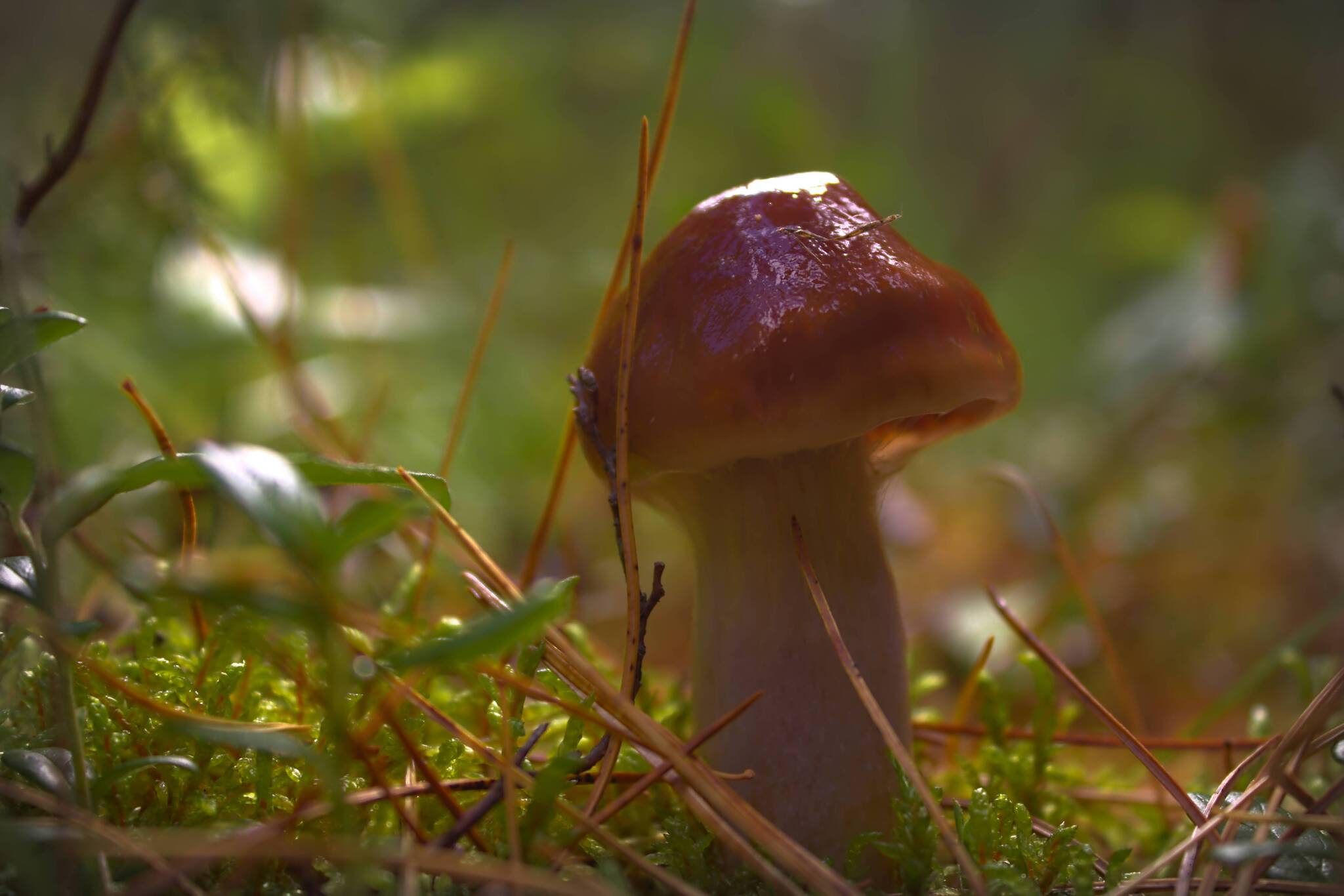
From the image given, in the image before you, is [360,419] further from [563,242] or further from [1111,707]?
[563,242]

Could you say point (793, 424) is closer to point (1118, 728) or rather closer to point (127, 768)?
point (1118, 728)

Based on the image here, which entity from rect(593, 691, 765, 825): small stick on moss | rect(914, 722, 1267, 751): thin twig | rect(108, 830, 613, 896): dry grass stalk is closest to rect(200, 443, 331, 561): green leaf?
rect(108, 830, 613, 896): dry grass stalk

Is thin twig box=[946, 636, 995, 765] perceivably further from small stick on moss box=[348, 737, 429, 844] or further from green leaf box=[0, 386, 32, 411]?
green leaf box=[0, 386, 32, 411]

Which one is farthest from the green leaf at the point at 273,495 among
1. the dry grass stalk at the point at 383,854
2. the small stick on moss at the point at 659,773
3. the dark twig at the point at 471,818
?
the small stick on moss at the point at 659,773

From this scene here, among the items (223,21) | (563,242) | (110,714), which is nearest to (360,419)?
(223,21)

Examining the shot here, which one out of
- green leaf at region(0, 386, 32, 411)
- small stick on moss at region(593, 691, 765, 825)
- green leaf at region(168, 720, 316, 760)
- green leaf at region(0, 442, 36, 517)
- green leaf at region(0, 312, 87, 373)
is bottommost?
small stick on moss at region(593, 691, 765, 825)
